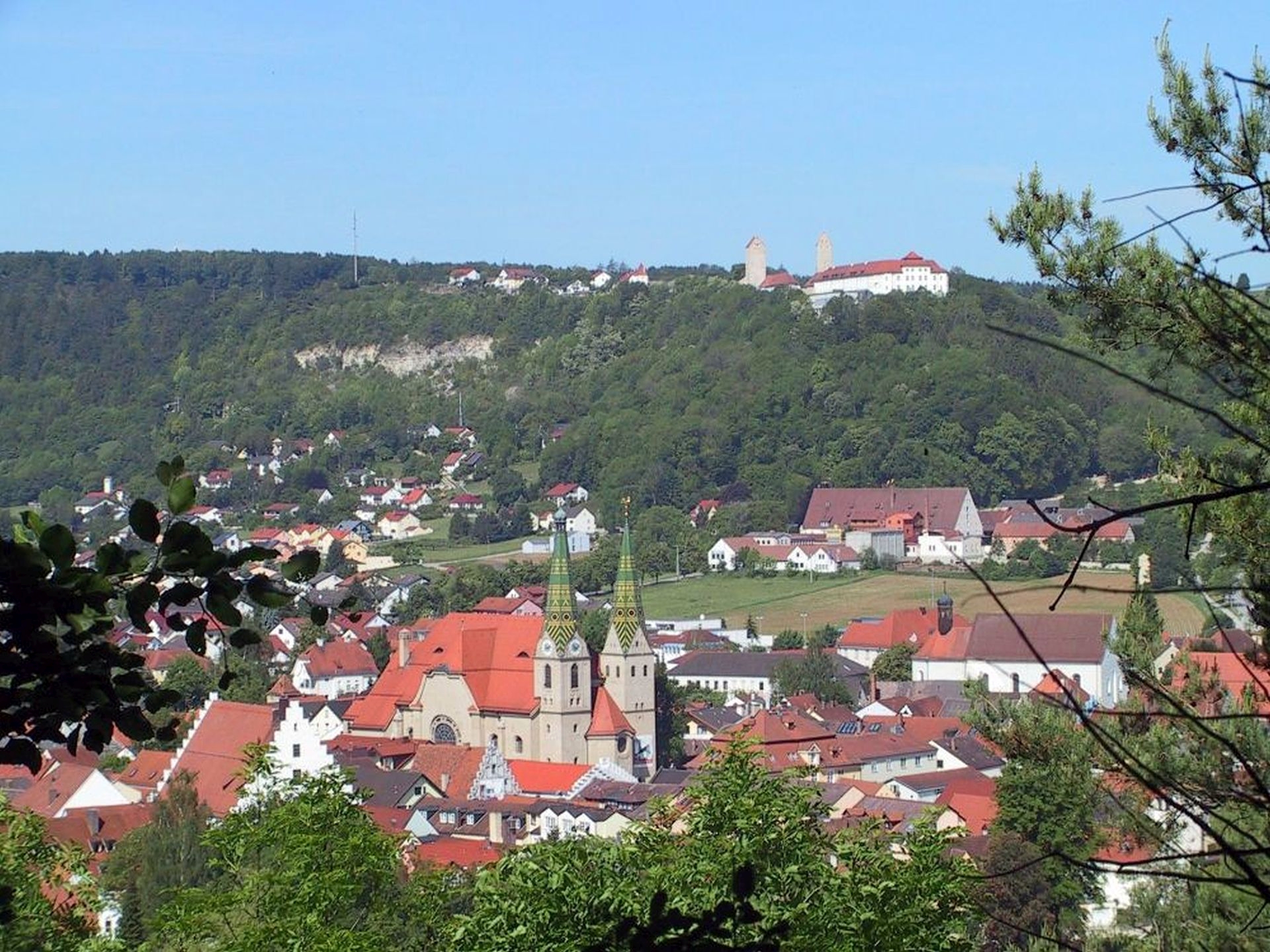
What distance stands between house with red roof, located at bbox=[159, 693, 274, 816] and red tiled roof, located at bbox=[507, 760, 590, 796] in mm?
4599

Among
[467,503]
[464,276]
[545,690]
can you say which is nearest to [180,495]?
[545,690]

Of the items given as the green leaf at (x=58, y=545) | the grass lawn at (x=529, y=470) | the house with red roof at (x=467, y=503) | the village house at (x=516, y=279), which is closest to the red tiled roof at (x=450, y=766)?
the green leaf at (x=58, y=545)

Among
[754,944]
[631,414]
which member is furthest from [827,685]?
[631,414]

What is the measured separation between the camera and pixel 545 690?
37094mm

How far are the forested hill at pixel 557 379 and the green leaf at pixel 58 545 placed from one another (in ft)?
163

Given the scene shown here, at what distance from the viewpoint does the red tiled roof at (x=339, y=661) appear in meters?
50.3

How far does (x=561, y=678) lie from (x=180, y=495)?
34.2 m

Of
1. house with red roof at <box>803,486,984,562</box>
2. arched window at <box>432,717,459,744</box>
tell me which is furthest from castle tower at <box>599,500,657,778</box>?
house with red roof at <box>803,486,984,562</box>

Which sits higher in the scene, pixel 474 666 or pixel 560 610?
pixel 560 610

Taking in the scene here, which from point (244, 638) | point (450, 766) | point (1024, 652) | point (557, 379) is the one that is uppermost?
point (244, 638)

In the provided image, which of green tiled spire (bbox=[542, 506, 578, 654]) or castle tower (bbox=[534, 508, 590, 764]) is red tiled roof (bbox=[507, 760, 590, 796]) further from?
green tiled spire (bbox=[542, 506, 578, 654])

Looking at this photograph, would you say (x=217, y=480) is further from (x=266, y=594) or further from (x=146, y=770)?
(x=266, y=594)

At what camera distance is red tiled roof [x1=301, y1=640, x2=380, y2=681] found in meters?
50.3

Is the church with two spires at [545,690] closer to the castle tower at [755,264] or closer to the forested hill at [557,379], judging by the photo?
the forested hill at [557,379]
